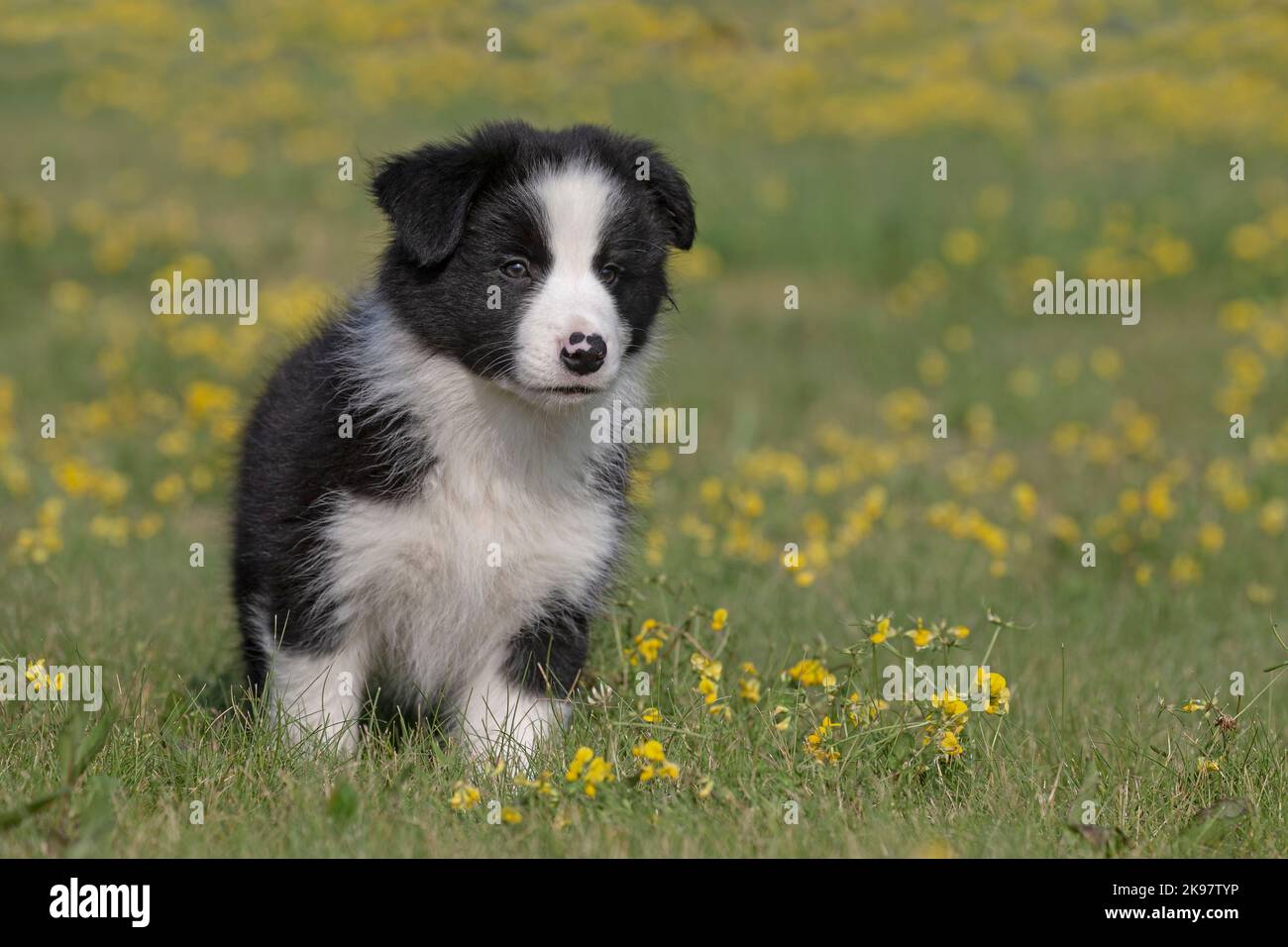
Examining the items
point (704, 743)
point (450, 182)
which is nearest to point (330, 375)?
point (450, 182)

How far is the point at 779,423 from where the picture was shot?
29.9 feet

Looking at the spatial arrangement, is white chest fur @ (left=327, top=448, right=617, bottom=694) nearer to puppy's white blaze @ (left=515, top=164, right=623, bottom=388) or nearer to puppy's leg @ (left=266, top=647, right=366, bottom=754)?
puppy's leg @ (left=266, top=647, right=366, bottom=754)

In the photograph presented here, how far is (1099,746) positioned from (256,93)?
11.9 meters

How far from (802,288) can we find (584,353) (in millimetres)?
8167

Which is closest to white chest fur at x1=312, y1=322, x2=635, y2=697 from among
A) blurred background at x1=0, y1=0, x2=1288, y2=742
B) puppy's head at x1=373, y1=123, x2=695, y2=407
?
puppy's head at x1=373, y1=123, x2=695, y2=407

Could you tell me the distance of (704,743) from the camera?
12.8 ft

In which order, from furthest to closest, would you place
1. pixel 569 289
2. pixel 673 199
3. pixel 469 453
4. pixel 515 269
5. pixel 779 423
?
pixel 779 423 → pixel 673 199 → pixel 469 453 → pixel 515 269 → pixel 569 289

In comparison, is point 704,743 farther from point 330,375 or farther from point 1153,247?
point 1153,247

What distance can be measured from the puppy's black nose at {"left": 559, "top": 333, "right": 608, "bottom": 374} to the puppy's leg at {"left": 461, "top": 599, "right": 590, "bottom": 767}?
29.2 inches

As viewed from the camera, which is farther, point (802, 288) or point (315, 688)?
point (802, 288)

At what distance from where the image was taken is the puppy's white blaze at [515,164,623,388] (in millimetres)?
3973

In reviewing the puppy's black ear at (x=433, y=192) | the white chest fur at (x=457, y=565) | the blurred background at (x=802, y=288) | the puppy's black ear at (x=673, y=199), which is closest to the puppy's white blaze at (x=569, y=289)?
the puppy's black ear at (x=433, y=192)

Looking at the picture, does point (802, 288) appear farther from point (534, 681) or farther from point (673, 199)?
point (534, 681)

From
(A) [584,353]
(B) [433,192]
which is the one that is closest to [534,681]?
(A) [584,353]
